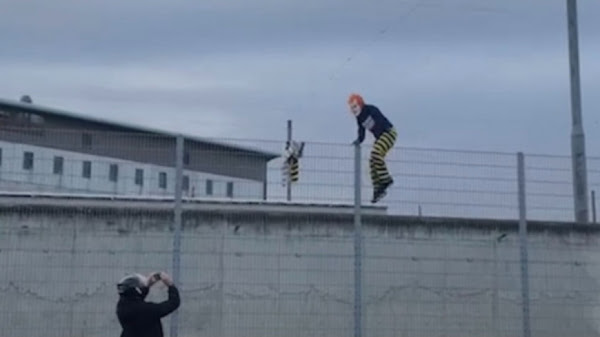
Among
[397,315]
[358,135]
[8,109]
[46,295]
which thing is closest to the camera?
[46,295]

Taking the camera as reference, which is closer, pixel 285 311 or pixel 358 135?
pixel 285 311

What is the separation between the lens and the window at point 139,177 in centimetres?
1281

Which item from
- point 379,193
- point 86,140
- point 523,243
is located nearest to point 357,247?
point 379,193

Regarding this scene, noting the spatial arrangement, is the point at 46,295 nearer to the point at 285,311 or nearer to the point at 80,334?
the point at 80,334

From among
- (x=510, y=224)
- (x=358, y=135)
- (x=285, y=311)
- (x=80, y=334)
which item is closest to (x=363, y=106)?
(x=358, y=135)

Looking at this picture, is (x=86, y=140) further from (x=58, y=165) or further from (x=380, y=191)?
(x=380, y=191)

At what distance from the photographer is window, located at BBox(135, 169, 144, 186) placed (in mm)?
12812

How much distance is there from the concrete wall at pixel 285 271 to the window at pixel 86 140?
2.55 ft

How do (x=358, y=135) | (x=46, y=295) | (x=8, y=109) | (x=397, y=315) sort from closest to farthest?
1. (x=46, y=295)
2. (x=397, y=315)
3. (x=358, y=135)
4. (x=8, y=109)

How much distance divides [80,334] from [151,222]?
62.2 inches

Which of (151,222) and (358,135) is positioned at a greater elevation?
(358,135)

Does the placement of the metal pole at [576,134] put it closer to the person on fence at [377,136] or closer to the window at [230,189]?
the person on fence at [377,136]

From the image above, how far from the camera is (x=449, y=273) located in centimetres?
1309

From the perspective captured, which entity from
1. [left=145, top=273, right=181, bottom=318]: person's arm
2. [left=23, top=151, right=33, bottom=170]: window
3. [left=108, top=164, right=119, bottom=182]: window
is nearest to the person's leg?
[left=108, top=164, right=119, bottom=182]: window
